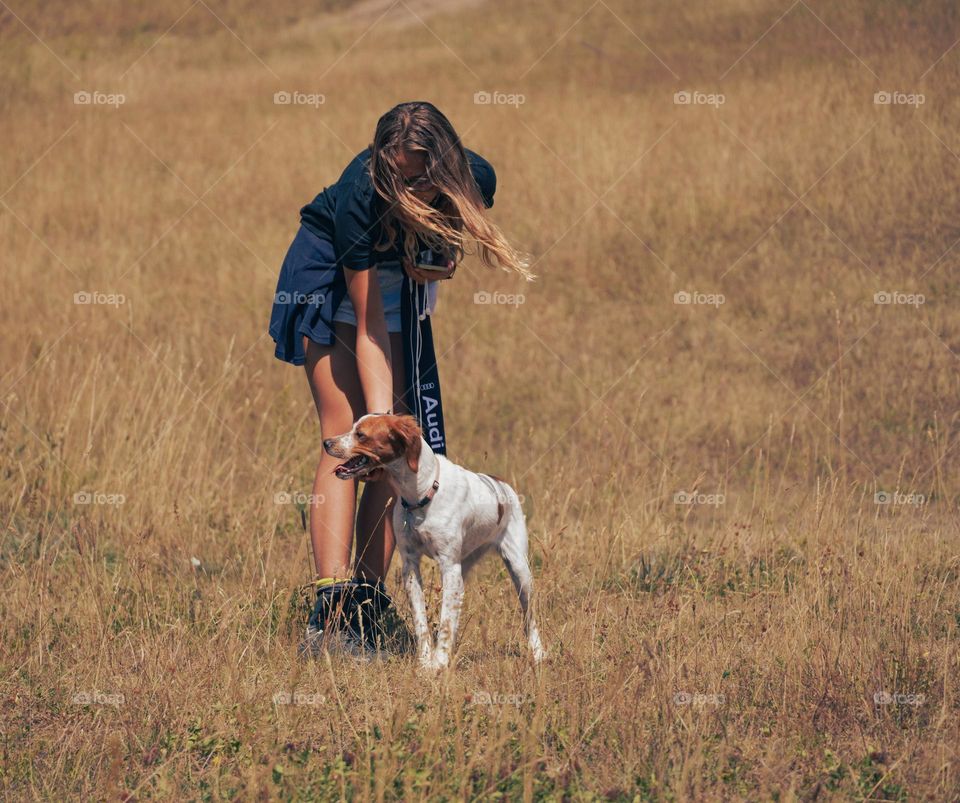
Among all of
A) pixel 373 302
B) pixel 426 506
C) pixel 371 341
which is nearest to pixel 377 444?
pixel 426 506

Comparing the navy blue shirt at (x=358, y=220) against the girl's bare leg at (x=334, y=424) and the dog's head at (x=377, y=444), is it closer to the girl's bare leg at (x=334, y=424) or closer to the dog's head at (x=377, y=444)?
the girl's bare leg at (x=334, y=424)

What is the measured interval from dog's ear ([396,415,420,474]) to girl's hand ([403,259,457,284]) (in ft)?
2.34

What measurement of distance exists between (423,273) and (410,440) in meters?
0.82

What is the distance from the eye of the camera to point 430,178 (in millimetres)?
4957

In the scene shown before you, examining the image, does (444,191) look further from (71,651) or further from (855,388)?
(855,388)

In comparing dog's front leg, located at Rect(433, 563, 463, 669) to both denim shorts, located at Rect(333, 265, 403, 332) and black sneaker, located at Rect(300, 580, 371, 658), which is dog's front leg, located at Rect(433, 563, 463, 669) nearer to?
black sneaker, located at Rect(300, 580, 371, 658)

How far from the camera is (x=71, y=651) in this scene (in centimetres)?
529

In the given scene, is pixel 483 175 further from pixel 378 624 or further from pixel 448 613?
pixel 378 624

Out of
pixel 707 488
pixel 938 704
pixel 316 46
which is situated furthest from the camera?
pixel 316 46

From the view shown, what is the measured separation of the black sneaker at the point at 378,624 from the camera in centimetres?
530

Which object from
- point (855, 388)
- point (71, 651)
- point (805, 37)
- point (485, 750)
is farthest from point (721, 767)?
point (805, 37)

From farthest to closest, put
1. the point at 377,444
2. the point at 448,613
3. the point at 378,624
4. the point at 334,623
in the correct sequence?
the point at 378,624
the point at 334,623
the point at 448,613
the point at 377,444

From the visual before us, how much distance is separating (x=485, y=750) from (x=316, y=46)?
19557mm

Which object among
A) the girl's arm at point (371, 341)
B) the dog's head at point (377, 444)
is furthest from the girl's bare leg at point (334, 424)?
the dog's head at point (377, 444)
